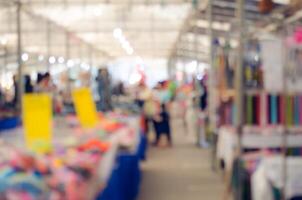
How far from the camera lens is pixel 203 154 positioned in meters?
11.2

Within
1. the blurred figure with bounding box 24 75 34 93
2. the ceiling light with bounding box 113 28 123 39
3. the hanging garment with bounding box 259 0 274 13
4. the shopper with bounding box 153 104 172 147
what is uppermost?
the ceiling light with bounding box 113 28 123 39

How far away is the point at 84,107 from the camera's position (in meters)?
5.39

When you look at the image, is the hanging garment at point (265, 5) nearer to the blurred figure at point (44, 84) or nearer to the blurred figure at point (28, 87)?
the blurred figure at point (44, 84)

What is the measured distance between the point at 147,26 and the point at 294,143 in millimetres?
14891

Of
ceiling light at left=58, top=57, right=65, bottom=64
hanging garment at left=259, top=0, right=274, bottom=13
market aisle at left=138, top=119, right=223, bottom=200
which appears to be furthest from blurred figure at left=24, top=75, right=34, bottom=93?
ceiling light at left=58, top=57, right=65, bottom=64

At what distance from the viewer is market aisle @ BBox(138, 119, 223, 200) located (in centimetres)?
719

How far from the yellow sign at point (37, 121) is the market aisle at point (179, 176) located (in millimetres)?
3127

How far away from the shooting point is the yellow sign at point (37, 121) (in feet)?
13.0

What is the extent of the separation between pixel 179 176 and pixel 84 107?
347 cm

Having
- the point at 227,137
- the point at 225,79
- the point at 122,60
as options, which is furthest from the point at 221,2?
the point at 122,60

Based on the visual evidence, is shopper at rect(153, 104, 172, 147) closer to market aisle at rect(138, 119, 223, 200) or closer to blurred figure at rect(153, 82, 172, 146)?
blurred figure at rect(153, 82, 172, 146)

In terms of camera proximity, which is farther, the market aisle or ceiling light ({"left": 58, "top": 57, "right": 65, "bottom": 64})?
ceiling light ({"left": 58, "top": 57, "right": 65, "bottom": 64})

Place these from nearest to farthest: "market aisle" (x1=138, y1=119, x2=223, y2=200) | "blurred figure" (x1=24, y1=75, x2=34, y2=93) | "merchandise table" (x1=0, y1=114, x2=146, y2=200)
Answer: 1. "merchandise table" (x1=0, y1=114, x2=146, y2=200)
2. "market aisle" (x1=138, y1=119, x2=223, y2=200)
3. "blurred figure" (x1=24, y1=75, x2=34, y2=93)

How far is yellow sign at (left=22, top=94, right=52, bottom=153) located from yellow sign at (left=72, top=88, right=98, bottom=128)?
1.24 meters
